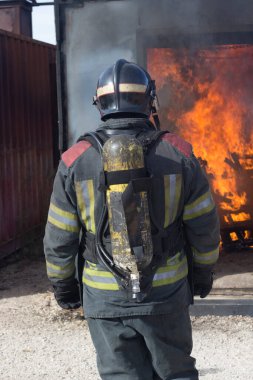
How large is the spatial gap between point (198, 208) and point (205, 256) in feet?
0.96

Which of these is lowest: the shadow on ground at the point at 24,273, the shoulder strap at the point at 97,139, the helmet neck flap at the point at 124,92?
the shadow on ground at the point at 24,273

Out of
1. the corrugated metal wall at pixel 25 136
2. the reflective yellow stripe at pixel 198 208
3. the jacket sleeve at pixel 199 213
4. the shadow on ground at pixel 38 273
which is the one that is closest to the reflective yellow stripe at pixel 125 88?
the jacket sleeve at pixel 199 213

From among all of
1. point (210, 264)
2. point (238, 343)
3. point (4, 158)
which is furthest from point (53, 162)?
point (210, 264)

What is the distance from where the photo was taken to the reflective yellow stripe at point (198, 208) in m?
2.85

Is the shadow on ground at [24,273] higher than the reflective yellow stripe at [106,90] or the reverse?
the reverse

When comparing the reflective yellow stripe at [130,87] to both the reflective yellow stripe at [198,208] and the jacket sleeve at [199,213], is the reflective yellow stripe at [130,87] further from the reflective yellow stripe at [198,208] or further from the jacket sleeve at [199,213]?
the reflective yellow stripe at [198,208]

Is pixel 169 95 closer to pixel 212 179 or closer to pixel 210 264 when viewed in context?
pixel 212 179

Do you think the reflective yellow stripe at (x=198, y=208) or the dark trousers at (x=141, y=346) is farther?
the reflective yellow stripe at (x=198, y=208)

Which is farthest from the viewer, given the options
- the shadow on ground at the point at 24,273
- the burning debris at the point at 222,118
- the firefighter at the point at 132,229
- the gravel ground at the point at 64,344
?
the burning debris at the point at 222,118

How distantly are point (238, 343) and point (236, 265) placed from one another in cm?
193

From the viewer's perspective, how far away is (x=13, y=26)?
10.0 meters

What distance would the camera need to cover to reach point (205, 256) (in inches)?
118

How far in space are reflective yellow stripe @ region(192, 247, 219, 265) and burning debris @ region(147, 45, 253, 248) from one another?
12.4ft

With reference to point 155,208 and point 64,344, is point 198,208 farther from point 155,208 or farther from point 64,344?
point 64,344
